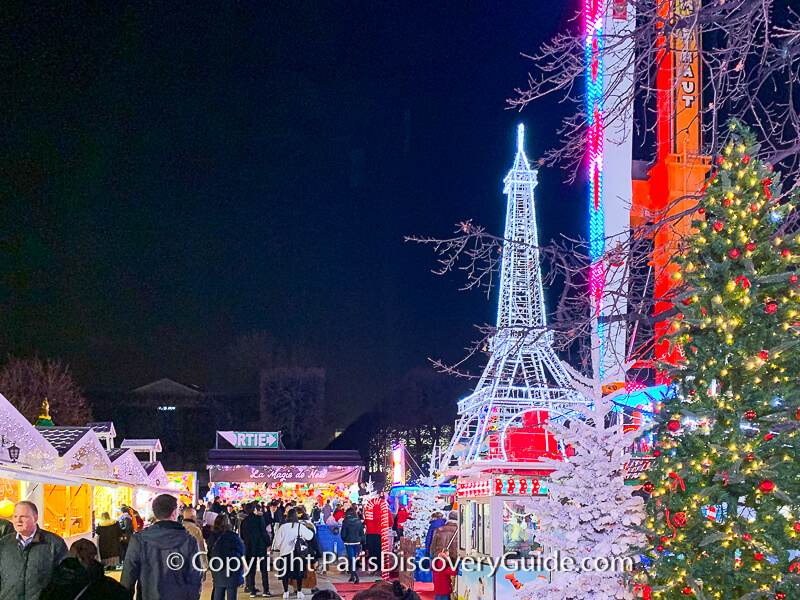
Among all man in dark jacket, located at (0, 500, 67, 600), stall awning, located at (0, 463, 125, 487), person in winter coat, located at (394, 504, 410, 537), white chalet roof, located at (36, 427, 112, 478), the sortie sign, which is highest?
the sortie sign

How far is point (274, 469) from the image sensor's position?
3938 centimetres

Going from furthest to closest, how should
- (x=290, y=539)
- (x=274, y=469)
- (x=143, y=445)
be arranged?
(x=143, y=445) → (x=274, y=469) → (x=290, y=539)

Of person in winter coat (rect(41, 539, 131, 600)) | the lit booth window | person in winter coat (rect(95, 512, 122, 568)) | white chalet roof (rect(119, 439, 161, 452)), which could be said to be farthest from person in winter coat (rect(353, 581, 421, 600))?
white chalet roof (rect(119, 439, 161, 452))

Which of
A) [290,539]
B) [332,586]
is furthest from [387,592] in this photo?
[332,586]

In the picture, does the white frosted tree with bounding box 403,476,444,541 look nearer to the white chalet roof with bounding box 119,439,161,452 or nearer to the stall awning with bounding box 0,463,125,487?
the stall awning with bounding box 0,463,125,487

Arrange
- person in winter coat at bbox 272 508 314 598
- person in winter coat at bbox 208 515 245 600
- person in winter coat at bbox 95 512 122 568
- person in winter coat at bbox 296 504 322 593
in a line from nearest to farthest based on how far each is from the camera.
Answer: person in winter coat at bbox 208 515 245 600, person in winter coat at bbox 272 508 314 598, person in winter coat at bbox 296 504 322 593, person in winter coat at bbox 95 512 122 568

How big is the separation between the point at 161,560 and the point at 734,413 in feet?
14.4

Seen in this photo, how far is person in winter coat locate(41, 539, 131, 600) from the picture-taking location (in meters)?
5.64

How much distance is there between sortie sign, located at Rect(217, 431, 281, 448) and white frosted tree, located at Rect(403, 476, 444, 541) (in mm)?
28227

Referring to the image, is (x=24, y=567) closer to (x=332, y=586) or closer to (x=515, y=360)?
(x=332, y=586)

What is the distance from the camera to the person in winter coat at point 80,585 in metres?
5.64

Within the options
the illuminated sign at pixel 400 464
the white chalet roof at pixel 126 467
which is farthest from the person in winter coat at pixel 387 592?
the illuminated sign at pixel 400 464

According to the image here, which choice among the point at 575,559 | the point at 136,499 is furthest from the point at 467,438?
the point at 575,559

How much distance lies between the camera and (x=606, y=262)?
7.34 meters
